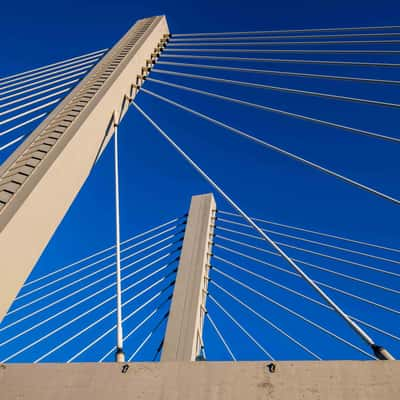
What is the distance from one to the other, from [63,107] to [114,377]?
3.17 metres

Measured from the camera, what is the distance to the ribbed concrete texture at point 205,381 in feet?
4.74

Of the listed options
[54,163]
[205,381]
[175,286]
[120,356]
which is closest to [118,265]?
[120,356]

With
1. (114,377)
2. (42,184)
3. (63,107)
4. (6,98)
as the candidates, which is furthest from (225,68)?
(114,377)

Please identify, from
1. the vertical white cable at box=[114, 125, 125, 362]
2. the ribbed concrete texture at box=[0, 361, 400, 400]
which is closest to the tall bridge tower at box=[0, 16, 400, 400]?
the ribbed concrete texture at box=[0, 361, 400, 400]

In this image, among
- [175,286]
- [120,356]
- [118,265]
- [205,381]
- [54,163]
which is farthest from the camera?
[175,286]

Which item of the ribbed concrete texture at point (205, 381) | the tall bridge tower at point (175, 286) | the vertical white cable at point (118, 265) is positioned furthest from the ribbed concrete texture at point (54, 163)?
the ribbed concrete texture at point (205, 381)

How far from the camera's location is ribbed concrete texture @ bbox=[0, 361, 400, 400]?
4.74 feet

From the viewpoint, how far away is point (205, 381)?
1595 mm

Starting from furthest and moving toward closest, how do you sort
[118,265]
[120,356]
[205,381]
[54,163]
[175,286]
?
[175,286], [54,163], [118,265], [120,356], [205,381]

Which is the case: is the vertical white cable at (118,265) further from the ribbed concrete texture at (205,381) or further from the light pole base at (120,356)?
the ribbed concrete texture at (205,381)

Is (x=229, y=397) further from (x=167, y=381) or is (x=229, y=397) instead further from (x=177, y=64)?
(x=177, y=64)

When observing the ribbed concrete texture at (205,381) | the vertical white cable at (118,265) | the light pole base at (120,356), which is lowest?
the ribbed concrete texture at (205,381)

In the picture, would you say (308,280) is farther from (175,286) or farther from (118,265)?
(175,286)

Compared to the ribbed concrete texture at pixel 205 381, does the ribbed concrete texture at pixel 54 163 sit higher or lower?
higher
